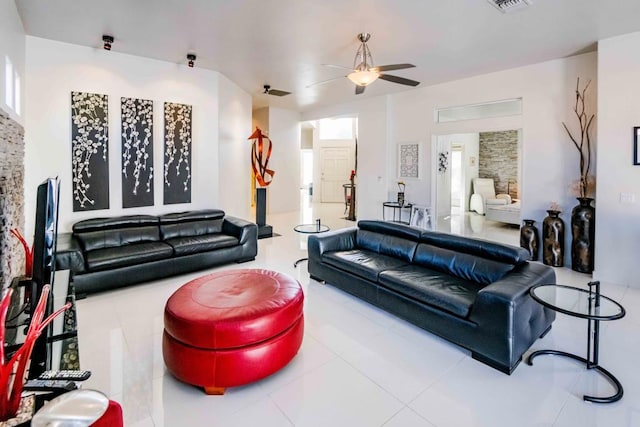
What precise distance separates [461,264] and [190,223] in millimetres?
3819

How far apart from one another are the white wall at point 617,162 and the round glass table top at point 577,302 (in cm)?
248

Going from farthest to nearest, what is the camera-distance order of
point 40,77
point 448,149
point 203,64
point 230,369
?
point 448,149, point 203,64, point 40,77, point 230,369

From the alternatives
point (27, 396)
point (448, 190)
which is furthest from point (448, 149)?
point (27, 396)

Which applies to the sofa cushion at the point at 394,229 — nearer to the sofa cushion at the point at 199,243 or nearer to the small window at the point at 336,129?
the sofa cushion at the point at 199,243

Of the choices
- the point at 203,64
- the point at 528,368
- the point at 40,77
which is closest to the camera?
the point at 528,368

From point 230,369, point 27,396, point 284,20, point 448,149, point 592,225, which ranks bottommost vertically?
point 230,369

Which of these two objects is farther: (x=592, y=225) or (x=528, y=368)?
(x=592, y=225)

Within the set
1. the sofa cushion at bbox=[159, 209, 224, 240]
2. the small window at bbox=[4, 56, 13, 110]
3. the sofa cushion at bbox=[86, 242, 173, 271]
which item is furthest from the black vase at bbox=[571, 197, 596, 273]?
the small window at bbox=[4, 56, 13, 110]

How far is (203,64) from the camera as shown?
5477 mm

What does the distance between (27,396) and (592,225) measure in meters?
5.88

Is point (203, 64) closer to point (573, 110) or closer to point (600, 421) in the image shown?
point (573, 110)

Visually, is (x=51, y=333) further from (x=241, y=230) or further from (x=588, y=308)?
(x=588, y=308)

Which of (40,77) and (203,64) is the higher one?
(203,64)

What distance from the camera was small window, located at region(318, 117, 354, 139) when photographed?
12805 mm
